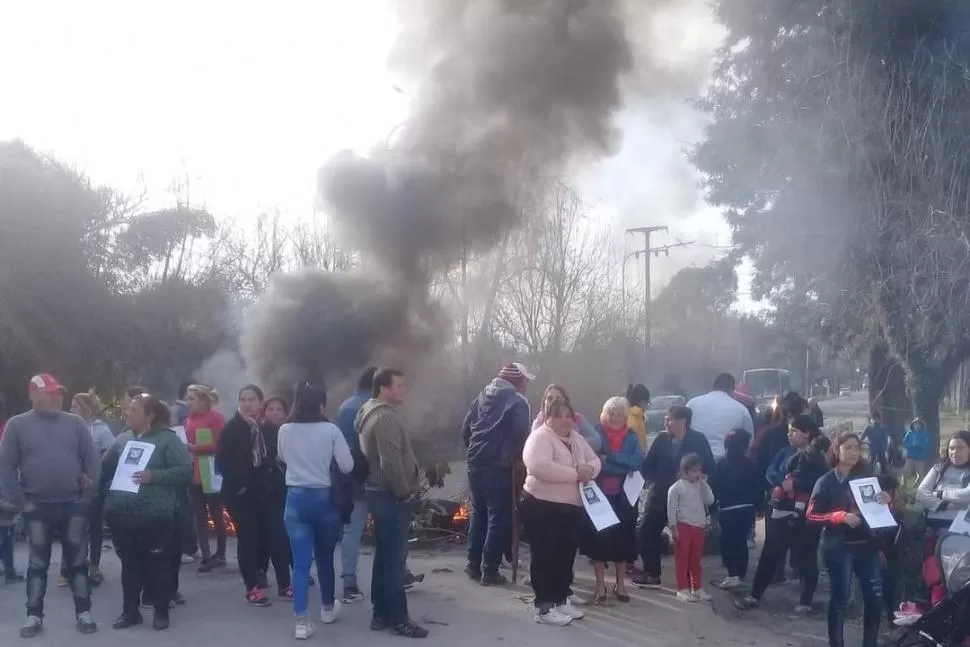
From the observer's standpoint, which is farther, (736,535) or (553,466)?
(736,535)

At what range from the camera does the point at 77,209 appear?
21281 millimetres

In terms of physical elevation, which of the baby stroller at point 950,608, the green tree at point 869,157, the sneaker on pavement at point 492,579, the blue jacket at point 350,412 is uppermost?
the green tree at point 869,157

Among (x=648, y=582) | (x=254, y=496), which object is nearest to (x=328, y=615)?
(x=254, y=496)

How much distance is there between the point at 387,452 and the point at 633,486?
94.3 inches

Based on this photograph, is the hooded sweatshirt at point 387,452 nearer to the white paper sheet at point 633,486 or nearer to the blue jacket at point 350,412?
the blue jacket at point 350,412

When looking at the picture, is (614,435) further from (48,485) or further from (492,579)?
(48,485)

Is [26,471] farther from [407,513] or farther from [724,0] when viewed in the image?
[724,0]

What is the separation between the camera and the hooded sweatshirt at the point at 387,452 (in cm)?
596

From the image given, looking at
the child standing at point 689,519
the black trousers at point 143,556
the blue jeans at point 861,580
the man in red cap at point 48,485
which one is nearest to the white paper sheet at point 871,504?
the blue jeans at point 861,580

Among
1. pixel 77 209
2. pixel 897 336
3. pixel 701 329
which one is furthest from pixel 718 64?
pixel 701 329

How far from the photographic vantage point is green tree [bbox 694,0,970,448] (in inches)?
444

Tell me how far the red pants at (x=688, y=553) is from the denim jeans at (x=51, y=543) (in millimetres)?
4460

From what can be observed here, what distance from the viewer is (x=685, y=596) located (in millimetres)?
7211

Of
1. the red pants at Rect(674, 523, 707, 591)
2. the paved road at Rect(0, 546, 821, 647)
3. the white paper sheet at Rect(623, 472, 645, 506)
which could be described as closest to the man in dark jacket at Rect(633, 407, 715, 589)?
the white paper sheet at Rect(623, 472, 645, 506)
